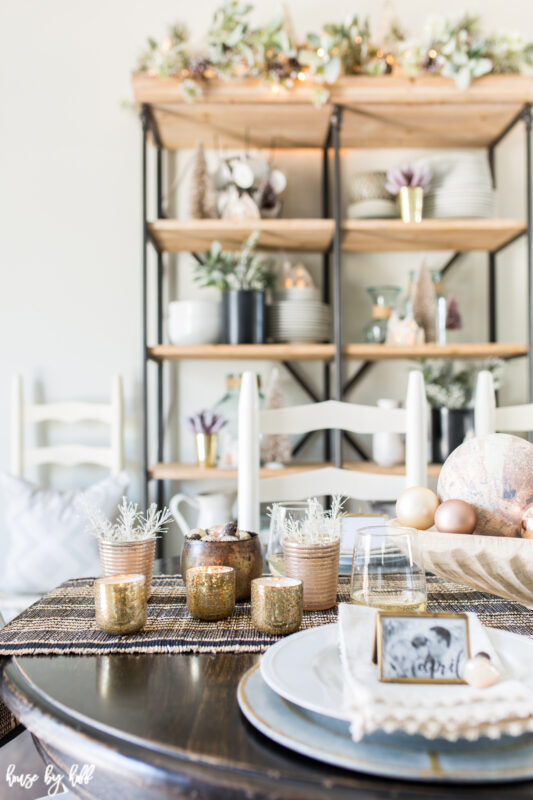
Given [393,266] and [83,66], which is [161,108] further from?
[393,266]

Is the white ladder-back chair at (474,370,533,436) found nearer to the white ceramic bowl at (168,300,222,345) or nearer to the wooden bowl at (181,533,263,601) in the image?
the wooden bowl at (181,533,263,601)

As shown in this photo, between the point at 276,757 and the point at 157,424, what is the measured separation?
199 centimetres

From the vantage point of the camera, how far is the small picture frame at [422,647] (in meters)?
0.52

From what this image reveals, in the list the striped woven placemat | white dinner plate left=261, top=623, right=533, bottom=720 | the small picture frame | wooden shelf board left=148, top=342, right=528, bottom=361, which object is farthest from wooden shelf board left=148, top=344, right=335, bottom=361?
the small picture frame

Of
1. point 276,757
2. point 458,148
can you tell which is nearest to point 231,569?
point 276,757

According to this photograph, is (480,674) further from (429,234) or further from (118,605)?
(429,234)

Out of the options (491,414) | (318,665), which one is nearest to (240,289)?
(491,414)

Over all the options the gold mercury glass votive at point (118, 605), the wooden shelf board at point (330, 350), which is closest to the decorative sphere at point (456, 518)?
the gold mercury glass votive at point (118, 605)

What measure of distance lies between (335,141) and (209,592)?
165 cm

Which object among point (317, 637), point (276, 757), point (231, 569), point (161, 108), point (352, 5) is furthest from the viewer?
point (352, 5)

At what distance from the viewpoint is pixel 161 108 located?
2074 mm

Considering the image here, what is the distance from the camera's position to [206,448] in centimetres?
213

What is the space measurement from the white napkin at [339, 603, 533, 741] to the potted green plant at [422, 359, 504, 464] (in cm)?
162

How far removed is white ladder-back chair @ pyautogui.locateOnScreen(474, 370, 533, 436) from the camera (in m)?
1.49
